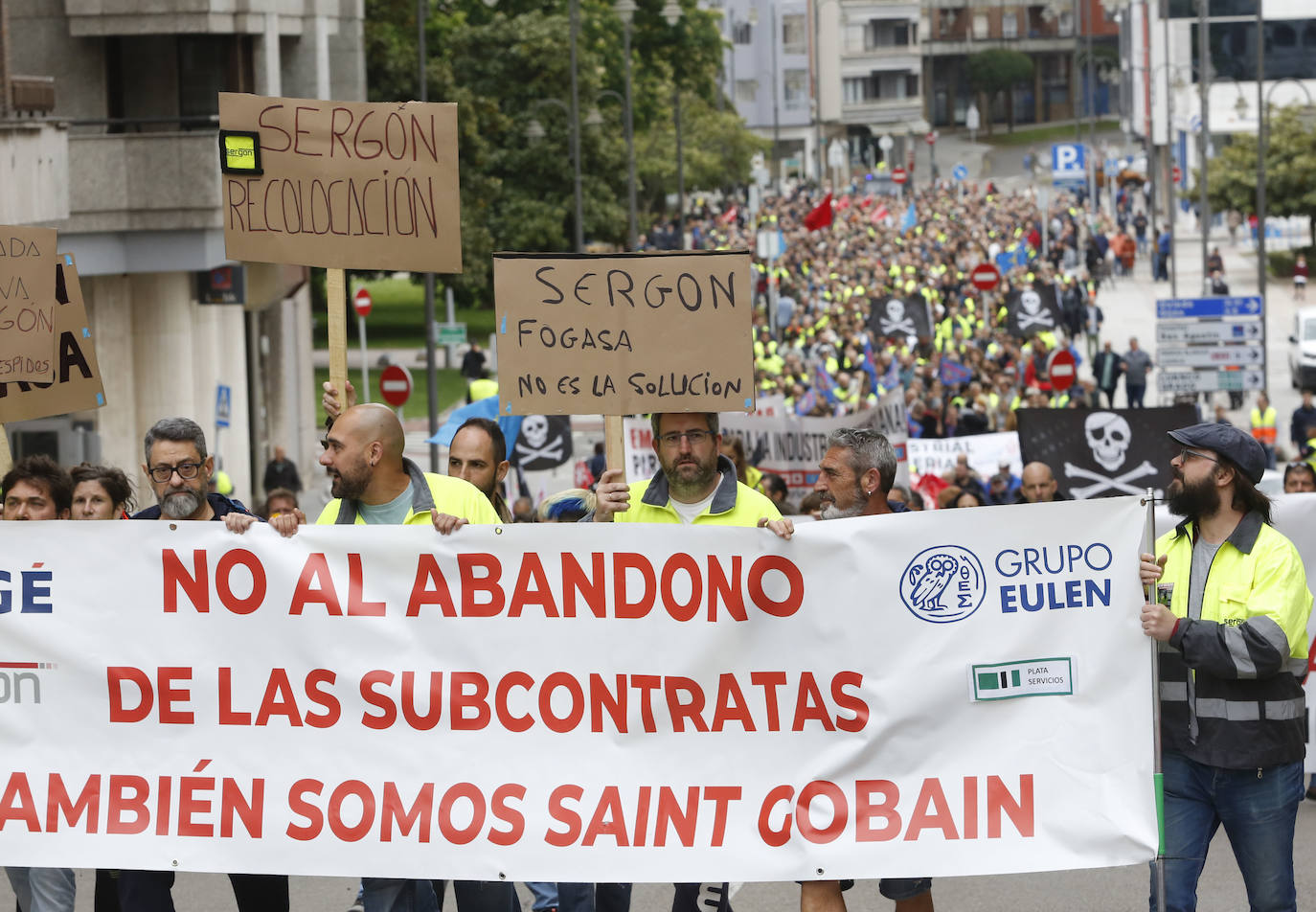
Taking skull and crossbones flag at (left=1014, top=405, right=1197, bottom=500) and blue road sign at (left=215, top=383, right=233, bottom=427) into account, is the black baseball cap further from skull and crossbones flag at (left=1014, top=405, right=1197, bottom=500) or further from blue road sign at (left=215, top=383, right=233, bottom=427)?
blue road sign at (left=215, top=383, right=233, bottom=427)

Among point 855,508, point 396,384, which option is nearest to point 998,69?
point 396,384

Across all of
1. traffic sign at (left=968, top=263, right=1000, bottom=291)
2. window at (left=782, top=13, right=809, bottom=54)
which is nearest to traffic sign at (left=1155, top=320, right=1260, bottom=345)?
traffic sign at (left=968, top=263, right=1000, bottom=291)

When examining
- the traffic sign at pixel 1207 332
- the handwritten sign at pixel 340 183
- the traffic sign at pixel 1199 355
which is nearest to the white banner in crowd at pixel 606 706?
the handwritten sign at pixel 340 183

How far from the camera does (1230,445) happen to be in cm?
631

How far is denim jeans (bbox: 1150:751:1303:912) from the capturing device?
20.5 ft

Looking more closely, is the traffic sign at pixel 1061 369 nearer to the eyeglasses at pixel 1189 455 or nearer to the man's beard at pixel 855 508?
the man's beard at pixel 855 508

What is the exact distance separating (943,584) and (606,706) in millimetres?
1060

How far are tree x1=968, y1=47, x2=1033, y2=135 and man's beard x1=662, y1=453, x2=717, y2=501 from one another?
6256 inches

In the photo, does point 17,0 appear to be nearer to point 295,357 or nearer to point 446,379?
point 295,357

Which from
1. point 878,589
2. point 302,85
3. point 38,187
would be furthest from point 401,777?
point 302,85

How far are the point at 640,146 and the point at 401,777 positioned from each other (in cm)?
6158

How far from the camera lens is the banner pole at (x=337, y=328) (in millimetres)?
6797

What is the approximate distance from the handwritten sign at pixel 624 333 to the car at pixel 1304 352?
31247mm

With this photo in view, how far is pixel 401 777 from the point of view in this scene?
254 inches
